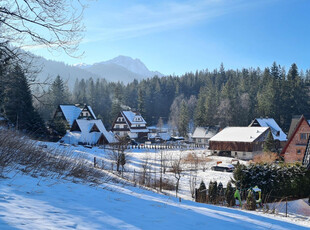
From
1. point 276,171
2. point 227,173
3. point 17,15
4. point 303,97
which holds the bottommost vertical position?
point 227,173

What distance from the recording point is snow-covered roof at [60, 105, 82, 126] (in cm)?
4947

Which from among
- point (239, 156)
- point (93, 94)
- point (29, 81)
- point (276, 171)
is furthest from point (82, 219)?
point (93, 94)

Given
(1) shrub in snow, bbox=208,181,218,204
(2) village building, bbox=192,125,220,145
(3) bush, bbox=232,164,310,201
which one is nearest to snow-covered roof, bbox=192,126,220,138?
(2) village building, bbox=192,125,220,145

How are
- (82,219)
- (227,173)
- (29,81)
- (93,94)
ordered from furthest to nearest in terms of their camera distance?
(93,94)
(227,173)
(29,81)
(82,219)

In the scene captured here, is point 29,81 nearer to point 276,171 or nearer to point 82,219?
point 82,219

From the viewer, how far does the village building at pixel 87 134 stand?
40619 mm

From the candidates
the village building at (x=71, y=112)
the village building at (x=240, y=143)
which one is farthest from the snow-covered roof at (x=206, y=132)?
the village building at (x=71, y=112)

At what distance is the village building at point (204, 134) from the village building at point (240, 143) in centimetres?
1228

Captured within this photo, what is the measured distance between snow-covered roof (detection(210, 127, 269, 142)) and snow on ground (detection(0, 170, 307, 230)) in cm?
3615

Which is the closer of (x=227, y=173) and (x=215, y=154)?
(x=227, y=173)

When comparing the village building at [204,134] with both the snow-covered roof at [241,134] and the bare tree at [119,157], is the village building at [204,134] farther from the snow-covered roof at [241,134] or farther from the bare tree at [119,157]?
the bare tree at [119,157]

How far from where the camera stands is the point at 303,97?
61.7 meters

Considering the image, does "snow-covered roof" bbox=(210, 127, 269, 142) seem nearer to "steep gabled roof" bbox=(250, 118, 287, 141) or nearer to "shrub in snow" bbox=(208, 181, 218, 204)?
"steep gabled roof" bbox=(250, 118, 287, 141)

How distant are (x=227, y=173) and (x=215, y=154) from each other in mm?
14676
